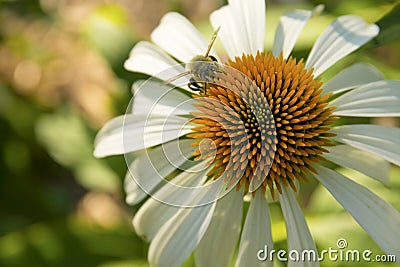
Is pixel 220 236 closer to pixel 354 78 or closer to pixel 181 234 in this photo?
pixel 181 234

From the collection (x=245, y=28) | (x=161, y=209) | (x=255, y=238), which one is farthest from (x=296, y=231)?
(x=245, y=28)

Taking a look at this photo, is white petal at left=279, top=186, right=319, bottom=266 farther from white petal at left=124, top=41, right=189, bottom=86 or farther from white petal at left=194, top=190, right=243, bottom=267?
white petal at left=124, top=41, right=189, bottom=86

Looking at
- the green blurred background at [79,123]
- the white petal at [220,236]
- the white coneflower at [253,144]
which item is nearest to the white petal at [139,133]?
the white coneflower at [253,144]

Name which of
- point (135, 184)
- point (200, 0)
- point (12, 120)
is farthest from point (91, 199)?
point (135, 184)

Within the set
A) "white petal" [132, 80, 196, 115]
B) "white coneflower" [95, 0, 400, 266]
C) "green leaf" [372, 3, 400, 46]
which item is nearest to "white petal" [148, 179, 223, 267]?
"white coneflower" [95, 0, 400, 266]

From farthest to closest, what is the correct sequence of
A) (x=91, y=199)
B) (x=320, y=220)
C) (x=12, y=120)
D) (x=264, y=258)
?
(x=91, y=199) → (x=12, y=120) → (x=320, y=220) → (x=264, y=258)

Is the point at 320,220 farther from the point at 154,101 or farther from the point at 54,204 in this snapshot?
the point at 54,204
